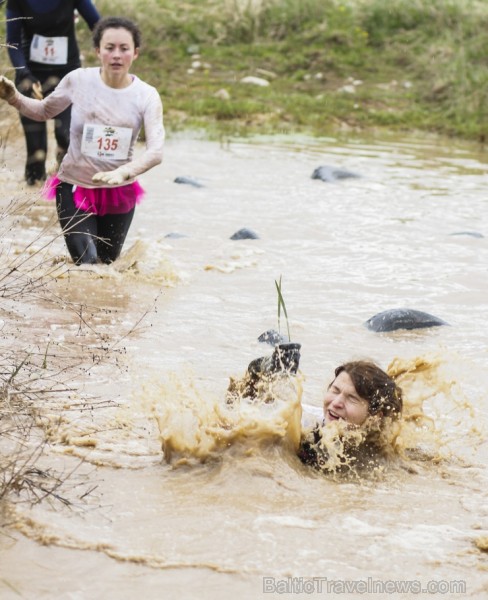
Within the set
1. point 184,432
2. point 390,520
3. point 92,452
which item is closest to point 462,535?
point 390,520

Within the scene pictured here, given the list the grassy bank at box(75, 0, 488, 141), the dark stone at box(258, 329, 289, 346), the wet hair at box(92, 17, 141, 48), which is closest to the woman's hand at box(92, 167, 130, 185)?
the wet hair at box(92, 17, 141, 48)

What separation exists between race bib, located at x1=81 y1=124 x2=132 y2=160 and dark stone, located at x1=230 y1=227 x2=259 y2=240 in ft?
7.76

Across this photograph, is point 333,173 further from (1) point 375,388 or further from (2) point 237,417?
(2) point 237,417

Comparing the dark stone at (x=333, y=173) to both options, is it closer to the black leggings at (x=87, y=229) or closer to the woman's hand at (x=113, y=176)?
the black leggings at (x=87, y=229)

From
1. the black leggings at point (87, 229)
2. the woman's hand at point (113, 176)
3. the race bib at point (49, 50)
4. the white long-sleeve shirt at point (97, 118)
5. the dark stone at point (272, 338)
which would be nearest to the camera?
the dark stone at point (272, 338)

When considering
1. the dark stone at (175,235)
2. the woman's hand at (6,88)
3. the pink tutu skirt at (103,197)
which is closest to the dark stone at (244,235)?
the dark stone at (175,235)

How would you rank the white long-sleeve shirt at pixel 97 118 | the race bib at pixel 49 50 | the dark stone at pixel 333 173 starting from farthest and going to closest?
1. the dark stone at pixel 333 173
2. the race bib at pixel 49 50
3. the white long-sleeve shirt at pixel 97 118

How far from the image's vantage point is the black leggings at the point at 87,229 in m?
6.51

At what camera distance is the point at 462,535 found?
362 cm

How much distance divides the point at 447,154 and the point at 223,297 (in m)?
8.08

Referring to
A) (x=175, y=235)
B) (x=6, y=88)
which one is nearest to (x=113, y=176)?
(x=6, y=88)

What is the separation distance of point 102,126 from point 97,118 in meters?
0.06

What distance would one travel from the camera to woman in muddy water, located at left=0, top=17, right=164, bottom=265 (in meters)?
6.27

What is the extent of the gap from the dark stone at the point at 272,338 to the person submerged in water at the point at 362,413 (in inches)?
48.8
